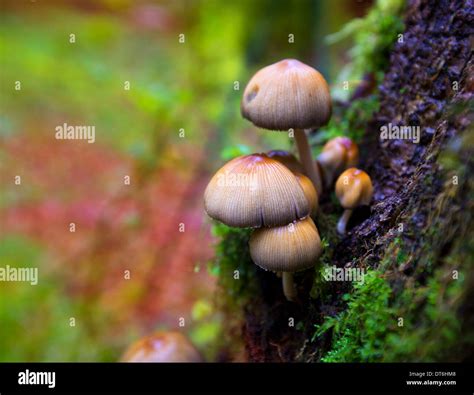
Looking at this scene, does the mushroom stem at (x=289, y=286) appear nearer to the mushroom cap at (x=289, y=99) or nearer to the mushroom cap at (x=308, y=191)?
the mushroom cap at (x=308, y=191)

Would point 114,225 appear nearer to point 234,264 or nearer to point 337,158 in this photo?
point 234,264

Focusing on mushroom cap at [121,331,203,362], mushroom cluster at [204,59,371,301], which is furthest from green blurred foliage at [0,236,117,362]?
mushroom cluster at [204,59,371,301]

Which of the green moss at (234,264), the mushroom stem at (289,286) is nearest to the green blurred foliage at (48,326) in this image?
the green moss at (234,264)

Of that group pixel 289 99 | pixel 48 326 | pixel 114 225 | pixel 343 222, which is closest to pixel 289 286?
pixel 343 222

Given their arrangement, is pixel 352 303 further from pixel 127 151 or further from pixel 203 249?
pixel 127 151

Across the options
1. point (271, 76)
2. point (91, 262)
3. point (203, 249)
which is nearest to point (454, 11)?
point (271, 76)

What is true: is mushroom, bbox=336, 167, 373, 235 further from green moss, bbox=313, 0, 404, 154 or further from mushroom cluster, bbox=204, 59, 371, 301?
green moss, bbox=313, 0, 404, 154
